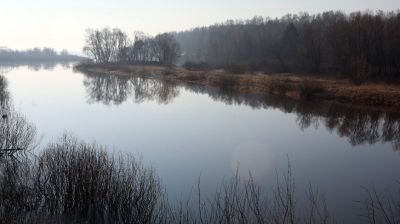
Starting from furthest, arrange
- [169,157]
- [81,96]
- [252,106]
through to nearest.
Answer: [81,96] < [252,106] < [169,157]

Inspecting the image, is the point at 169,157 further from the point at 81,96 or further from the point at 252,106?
the point at 81,96

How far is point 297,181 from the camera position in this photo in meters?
13.8

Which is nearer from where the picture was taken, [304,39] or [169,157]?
[169,157]

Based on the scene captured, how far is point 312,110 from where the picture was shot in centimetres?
2958

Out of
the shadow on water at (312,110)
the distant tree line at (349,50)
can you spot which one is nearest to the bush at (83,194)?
the shadow on water at (312,110)

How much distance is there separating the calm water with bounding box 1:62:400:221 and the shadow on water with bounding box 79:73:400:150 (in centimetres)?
6

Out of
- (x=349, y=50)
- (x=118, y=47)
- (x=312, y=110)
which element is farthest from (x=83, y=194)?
(x=118, y=47)

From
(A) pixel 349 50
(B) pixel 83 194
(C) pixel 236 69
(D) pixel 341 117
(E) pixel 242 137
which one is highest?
(A) pixel 349 50

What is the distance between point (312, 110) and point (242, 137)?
10.6m

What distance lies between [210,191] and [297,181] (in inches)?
123

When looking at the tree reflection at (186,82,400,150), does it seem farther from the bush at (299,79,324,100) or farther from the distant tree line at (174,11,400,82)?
the distant tree line at (174,11,400,82)

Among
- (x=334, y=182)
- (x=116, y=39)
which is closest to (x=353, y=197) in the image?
(x=334, y=182)

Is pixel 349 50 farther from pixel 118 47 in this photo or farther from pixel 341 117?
pixel 118 47

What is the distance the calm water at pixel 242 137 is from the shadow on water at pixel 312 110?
0.21ft
